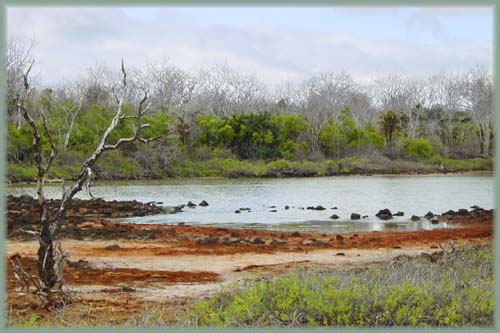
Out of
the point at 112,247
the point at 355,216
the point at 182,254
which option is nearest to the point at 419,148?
the point at 355,216

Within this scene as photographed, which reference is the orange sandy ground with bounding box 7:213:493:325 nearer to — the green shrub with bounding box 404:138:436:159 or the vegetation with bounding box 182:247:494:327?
the vegetation with bounding box 182:247:494:327

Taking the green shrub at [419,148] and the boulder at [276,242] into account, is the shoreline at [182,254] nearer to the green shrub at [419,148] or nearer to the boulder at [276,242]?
the boulder at [276,242]

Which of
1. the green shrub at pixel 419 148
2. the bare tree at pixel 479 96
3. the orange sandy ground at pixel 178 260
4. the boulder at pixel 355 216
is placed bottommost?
the orange sandy ground at pixel 178 260

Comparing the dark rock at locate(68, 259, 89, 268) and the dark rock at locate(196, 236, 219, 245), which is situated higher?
the dark rock at locate(196, 236, 219, 245)

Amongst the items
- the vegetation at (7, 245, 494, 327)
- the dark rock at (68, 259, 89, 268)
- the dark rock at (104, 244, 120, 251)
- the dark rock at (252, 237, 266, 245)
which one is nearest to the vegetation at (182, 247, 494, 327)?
the vegetation at (7, 245, 494, 327)

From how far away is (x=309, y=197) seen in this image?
21047 millimetres

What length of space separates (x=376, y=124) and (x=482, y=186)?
160 inches

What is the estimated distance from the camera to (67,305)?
7055 millimetres

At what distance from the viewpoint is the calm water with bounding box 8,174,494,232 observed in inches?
631

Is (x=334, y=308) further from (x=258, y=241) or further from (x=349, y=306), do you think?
(x=258, y=241)

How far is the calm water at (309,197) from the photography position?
1603 cm

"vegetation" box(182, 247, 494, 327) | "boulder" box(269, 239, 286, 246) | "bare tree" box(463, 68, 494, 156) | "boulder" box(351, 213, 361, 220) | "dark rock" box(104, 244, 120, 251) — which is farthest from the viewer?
"bare tree" box(463, 68, 494, 156)

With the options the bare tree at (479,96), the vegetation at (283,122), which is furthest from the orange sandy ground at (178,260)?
the vegetation at (283,122)

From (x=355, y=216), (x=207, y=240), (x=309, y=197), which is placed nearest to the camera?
(x=207, y=240)
